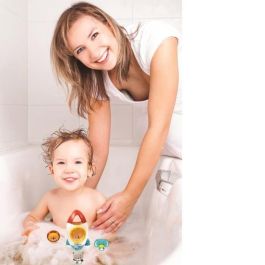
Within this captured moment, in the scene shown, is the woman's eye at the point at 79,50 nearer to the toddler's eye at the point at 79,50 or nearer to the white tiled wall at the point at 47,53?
the toddler's eye at the point at 79,50

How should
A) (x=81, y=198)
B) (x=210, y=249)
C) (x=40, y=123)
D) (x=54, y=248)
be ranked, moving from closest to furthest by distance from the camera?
(x=210, y=249), (x=54, y=248), (x=81, y=198), (x=40, y=123)

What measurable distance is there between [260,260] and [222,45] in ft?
0.81

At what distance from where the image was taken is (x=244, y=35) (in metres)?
0.50

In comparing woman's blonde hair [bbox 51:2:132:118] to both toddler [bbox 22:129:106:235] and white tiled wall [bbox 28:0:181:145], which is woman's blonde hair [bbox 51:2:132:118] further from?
white tiled wall [bbox 28:0:181:145]

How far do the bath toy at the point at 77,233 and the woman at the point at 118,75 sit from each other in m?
0.17

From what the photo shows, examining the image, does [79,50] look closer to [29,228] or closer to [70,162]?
[70,162]

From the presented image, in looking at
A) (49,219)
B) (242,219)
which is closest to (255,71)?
(242,219)

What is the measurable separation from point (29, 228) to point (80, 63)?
0.40 m

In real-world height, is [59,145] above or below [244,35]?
below

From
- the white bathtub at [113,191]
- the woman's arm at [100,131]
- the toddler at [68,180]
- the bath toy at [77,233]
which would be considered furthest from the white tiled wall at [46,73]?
the bath toy at [77,233]

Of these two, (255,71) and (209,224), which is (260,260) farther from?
(255,71)

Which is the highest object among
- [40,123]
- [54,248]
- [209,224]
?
[40,123]

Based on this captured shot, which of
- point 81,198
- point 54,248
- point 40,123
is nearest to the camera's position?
point 54,248

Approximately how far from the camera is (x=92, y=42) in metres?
0.92
